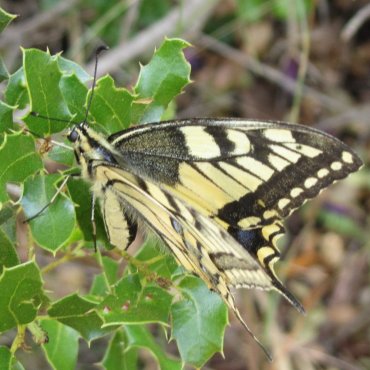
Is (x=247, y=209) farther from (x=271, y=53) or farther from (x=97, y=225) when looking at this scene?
(x=271, y=53)

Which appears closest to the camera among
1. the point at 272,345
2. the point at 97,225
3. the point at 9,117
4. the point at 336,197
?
the point at 9,117

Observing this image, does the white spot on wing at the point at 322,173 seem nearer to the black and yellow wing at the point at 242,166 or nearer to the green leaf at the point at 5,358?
the black and yellow wing at the point at 242,166

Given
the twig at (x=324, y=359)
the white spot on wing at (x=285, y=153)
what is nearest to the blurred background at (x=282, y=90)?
the twig at (x=324, y=359)

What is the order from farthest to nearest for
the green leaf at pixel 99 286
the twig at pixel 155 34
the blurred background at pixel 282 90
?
the blurred background at pixel 282 90 < the twig at pixel 155 34 < the green leaf at pixel 99 286

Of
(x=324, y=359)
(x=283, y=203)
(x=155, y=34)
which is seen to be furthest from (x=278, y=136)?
(x=324, y=359)

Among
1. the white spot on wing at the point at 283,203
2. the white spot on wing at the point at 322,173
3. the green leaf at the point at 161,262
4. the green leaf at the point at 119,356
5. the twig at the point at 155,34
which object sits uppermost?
the twig at the point at 155,34

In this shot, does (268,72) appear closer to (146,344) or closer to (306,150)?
(306,150)

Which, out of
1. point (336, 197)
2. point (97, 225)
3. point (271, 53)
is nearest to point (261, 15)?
point (271, 53)
